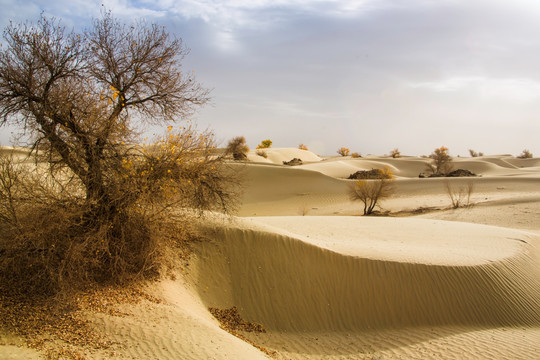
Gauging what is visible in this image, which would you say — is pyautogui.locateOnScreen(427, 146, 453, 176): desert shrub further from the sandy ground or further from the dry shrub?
the dry shrub

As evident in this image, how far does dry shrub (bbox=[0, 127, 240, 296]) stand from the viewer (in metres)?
6.88

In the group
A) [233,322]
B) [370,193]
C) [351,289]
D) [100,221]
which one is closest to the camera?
[100,221]

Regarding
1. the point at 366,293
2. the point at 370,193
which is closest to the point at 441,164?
the point at 370,193

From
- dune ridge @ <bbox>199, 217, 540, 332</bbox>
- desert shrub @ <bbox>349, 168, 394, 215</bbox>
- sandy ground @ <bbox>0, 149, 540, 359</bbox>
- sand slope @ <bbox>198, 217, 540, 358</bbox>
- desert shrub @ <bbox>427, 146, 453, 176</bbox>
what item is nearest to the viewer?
sandy ground @ <bbox>0, 149, 540, 359</bbox>

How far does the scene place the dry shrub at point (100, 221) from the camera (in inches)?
271

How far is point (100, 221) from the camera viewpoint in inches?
297

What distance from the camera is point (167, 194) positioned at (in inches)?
324

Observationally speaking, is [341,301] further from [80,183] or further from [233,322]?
[80,183]

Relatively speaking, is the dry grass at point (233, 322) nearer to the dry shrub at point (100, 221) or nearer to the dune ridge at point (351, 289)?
the dune ridge at point (351, 289)

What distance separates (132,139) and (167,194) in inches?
57.5

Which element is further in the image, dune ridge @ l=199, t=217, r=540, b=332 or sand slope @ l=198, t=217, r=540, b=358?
dune ridge @ l=199, t=217, r=540, b=332

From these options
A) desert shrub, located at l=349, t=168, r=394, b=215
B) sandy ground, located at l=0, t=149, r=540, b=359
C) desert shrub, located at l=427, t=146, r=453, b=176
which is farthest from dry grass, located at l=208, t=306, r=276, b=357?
desert shrub, located at l=427, t=146, r=453, b=176


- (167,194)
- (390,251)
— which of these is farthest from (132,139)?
(390,251)

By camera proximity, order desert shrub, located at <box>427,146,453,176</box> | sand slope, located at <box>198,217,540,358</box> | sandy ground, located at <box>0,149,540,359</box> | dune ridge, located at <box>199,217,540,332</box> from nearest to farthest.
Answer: sandy ground, located at <box>0,149,540,359</box>, sand slope, located at <box>198,217,540,358</box>, dune ridge, located at <box>199,217,540,332</box>, desert shrub, located at <box>427,146,453,176</box>
